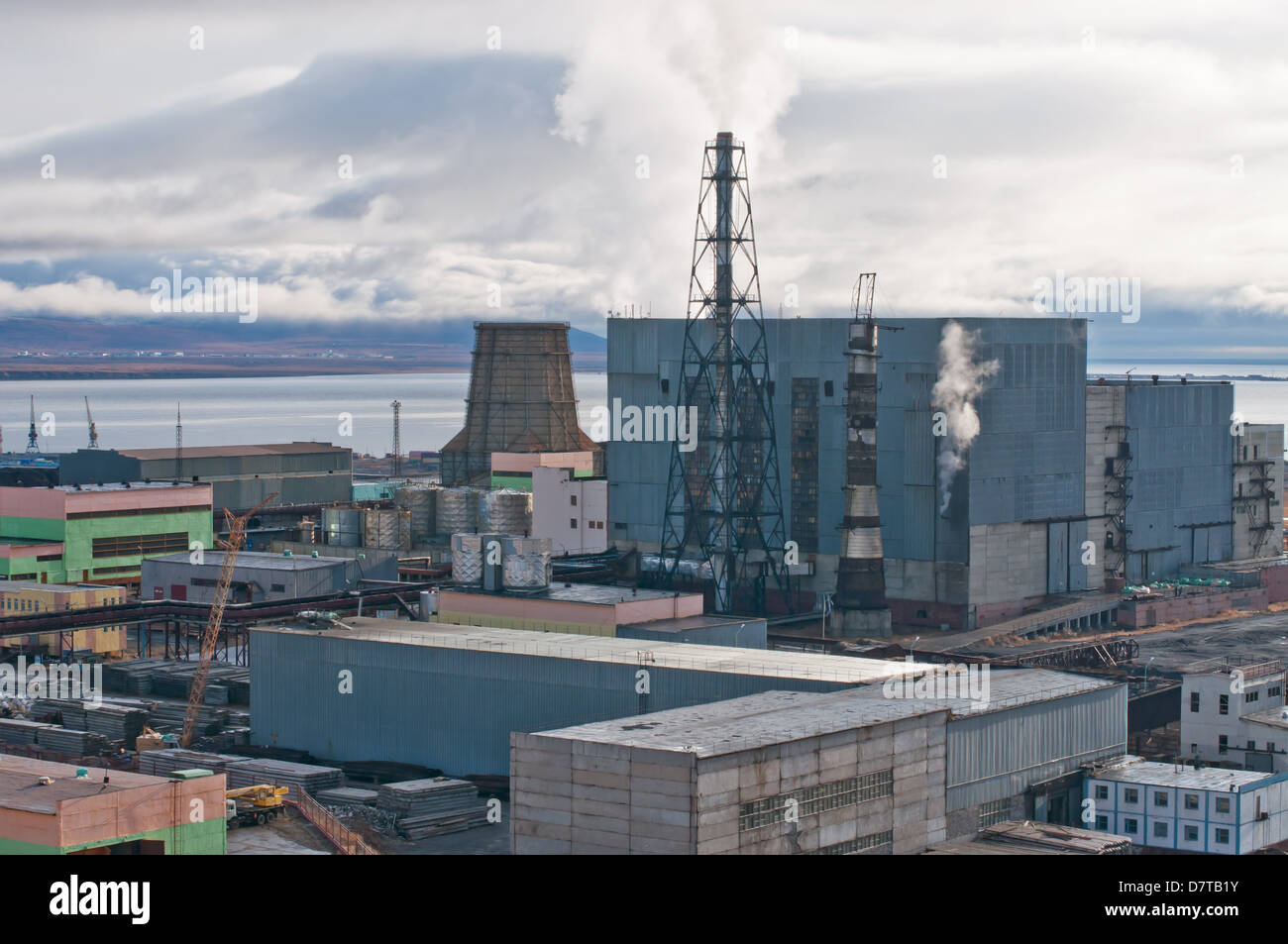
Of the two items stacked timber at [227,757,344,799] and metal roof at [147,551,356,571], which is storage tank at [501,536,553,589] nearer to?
stacked timber at [227,757,344,799]

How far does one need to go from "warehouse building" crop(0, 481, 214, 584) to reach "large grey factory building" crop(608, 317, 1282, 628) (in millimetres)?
19887

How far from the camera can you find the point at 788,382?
76.7m

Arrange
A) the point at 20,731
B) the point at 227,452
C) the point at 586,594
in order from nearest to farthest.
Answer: the point at 20,731
the point at 586,594
the point at 227,452

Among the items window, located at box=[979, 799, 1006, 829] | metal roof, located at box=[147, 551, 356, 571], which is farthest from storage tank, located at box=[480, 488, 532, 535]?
window, located at box=[979, 799, 1006, 829]

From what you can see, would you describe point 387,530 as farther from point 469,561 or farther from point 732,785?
point 732,785

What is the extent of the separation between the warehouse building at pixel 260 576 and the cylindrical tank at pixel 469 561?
9.43 m

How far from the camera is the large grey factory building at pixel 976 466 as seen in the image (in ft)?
239

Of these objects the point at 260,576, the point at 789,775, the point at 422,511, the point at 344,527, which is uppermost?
the point at 422,511

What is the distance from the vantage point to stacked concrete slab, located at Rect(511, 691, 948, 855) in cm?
2962

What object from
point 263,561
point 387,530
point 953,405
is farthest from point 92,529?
point 953,405

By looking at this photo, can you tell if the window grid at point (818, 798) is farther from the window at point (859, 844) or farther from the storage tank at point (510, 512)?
the storage tank at point (510, 512)

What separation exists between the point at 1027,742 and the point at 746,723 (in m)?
7.87

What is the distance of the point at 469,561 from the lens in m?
54.9
